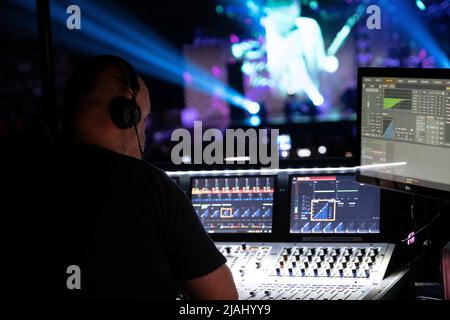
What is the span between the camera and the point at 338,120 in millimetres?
12477

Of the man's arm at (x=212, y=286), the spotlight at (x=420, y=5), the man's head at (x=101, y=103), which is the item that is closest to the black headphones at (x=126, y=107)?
the man's head at (x=101, y=103)

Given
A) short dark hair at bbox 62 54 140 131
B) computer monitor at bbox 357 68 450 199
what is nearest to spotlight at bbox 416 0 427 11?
computer monitor at bbox 357 68 450 199

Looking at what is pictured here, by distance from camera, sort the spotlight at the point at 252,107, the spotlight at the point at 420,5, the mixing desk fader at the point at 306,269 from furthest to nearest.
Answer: the spotlight at the point at 252,107
the spotlight at the point at 420,5
the mixing desk fader at the point at 306,269

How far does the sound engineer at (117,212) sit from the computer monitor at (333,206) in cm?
86

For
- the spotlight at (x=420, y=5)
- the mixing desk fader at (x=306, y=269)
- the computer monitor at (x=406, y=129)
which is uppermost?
the spotlight at (x=420, y=5)

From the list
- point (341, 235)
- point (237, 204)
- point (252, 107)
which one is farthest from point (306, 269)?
point (252, 107)

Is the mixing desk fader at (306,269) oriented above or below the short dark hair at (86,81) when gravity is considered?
below

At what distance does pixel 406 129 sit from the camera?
2699mm

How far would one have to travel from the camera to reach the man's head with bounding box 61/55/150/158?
200cm

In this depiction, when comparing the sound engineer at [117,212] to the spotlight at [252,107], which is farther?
the spotlight at [252,107]

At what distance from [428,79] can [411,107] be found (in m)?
0.11

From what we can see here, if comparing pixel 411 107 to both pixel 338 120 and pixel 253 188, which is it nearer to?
pixel 253 188

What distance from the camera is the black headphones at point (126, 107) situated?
200 cm

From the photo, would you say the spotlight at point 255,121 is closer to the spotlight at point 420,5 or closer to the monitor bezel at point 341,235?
the spotlight at point 420,5
